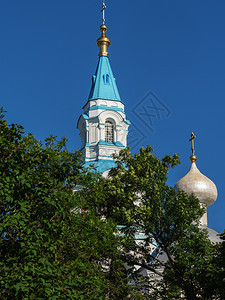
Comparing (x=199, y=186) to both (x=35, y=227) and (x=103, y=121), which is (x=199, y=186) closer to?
(x=103, y=121)

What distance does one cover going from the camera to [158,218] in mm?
15477

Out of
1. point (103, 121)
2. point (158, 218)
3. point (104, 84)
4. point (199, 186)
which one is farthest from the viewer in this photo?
point (104, 84)

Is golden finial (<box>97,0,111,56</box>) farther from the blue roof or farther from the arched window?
the arched window

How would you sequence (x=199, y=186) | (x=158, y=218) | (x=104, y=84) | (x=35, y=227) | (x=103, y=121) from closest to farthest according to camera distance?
(x=35, y=227) < (x=158, y=218) < (x=199, y=186) < (x=103, y=121) < (x=104, y=84)

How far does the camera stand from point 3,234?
9.86 meters

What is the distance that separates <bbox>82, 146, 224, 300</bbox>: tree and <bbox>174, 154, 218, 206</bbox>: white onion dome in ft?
22.1

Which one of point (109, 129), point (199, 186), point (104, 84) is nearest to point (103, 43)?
point (104, 84)

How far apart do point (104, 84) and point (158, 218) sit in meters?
Answer: 16.7

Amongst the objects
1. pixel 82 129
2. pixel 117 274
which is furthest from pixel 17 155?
pixel 82 129

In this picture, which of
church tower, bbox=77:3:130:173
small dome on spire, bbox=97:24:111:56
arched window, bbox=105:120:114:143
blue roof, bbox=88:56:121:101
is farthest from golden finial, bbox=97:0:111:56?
arched window, bbox=105:120:114:143

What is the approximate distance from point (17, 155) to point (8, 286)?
2570mm

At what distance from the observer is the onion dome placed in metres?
22.9

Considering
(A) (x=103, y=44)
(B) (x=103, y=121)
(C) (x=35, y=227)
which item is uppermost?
(A) (x=103, y=44)

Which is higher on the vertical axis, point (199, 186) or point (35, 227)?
point (199, 186)
